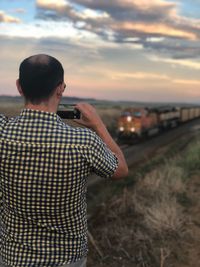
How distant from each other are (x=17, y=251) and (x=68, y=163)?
518 millimetres

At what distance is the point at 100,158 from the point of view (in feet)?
8.93

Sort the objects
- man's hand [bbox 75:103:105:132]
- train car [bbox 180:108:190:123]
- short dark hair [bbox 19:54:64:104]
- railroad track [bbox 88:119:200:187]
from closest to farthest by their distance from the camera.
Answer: short dark hair [bbox 19:54:64:104] < man's hand [bbox 75:103:105:132] < railroad track [bbox 88:119:200:187] < train car [bbox 180:108:190:123]

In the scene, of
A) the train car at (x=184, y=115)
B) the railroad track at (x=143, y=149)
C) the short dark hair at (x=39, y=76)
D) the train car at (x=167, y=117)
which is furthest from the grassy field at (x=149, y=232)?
the train car at (x=184, y=115)

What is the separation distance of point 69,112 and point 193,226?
21.0ft

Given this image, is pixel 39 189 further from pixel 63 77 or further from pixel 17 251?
pixel 63 77

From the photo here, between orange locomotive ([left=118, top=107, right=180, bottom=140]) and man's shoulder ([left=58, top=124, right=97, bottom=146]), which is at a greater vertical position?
man's shoulder ([left=58, top=124, right=97, bottom=146])

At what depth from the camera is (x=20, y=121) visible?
106 inches

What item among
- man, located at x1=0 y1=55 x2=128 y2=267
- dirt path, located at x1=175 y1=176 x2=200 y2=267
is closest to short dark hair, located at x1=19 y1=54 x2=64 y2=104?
man, located at x1=0 y1=55 x2=128 y2=267

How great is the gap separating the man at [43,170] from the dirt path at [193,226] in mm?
4849

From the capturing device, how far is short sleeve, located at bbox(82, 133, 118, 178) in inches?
106

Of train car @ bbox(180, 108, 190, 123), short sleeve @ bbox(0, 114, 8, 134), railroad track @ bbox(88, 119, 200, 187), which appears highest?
short sleeve @ bbox(0, 114, 8, 134)

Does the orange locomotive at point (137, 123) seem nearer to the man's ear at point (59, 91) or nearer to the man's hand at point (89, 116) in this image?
the man's hand at point (89, 116)

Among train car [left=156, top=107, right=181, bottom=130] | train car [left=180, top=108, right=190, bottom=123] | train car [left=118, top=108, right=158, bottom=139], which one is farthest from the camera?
train car [left=180, top=108, right=190, bottom=123]

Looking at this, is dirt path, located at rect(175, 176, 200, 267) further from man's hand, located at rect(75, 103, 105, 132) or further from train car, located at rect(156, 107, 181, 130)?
train car, located at rect(156, 107, 181, 130)
